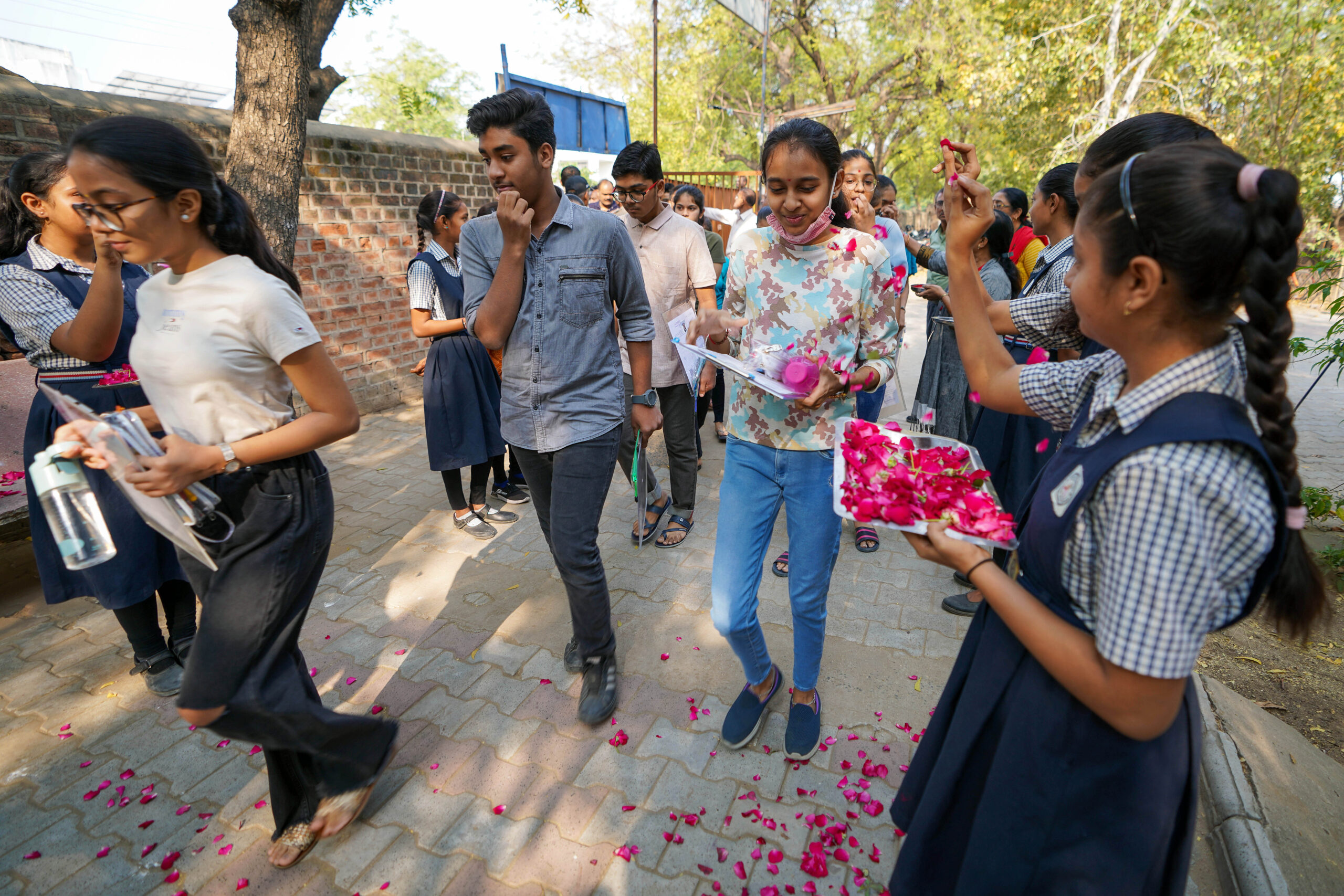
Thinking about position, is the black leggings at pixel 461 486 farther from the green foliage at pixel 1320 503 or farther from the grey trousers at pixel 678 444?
the green foliage at pixel 1320 503

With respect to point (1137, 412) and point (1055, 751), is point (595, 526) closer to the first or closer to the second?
point (1055, 751)

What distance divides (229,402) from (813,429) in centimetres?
178

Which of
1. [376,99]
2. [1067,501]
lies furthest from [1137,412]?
[376,99]

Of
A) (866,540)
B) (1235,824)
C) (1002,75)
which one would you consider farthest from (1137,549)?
(1002,75)

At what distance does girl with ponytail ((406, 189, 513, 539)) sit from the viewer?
4.30 m

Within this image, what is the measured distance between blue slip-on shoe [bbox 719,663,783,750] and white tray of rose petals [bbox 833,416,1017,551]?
4.13 ft

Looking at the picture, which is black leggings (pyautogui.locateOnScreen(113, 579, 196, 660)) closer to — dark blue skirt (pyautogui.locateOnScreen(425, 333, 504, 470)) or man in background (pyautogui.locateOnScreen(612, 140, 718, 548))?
dark blue skirt (pyautogui.locateOnScreen(425, 333, 504, 470))

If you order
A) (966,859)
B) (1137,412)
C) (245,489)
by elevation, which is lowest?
(966,859)

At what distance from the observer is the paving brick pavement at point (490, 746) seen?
222 centimetres

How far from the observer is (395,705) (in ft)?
9.73

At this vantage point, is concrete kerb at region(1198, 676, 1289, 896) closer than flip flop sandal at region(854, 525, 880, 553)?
Yes

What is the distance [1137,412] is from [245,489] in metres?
2.17

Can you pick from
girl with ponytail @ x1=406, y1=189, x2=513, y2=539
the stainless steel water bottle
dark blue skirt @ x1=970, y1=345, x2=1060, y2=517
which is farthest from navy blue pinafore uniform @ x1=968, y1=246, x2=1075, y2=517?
the stainless steel water bottle

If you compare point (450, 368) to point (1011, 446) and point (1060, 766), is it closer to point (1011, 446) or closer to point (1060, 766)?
point (1011, 446)
